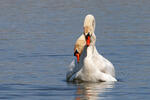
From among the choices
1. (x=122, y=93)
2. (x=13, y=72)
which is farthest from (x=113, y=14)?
(x=122, y=93)

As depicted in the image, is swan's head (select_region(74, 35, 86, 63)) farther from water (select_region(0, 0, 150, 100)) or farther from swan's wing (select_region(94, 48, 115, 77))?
water (select_region(0, 0, 150, 100))

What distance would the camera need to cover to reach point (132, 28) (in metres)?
30.2

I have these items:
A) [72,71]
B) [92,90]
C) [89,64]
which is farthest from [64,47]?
[92,90]

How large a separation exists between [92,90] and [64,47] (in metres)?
6.66

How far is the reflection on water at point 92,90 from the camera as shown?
1792 cm

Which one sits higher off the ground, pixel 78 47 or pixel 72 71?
pixel 78 47

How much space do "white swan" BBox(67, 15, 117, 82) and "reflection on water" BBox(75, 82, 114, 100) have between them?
0.96 ft

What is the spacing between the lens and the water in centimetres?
1884

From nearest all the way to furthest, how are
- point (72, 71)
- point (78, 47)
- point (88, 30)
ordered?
point (88, 30)
point (78, 47)
point (72, 71)

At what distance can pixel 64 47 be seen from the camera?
25.5m

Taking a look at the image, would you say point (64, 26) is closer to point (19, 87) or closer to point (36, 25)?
point (36, 25)

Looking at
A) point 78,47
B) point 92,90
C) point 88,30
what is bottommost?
point 92,90

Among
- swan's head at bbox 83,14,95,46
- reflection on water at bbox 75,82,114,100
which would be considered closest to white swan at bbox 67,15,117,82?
swan's head at bbox 83,14,95,46

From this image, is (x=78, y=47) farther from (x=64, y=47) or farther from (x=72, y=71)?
(x=64, y=47)
